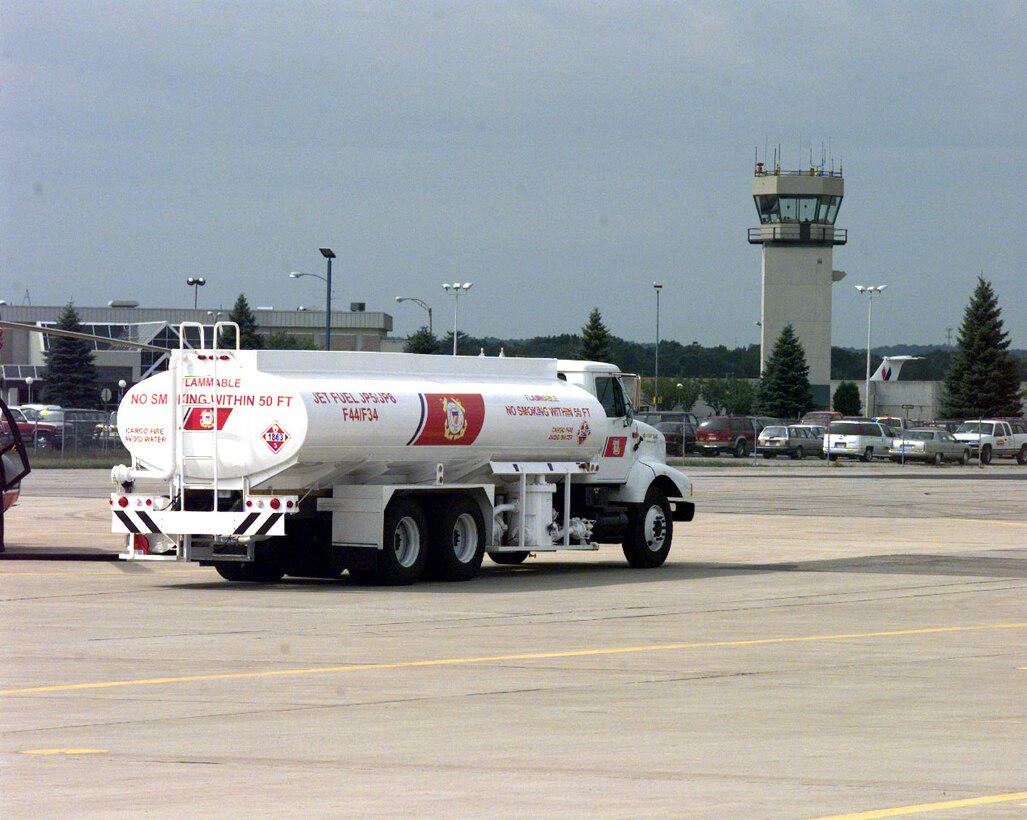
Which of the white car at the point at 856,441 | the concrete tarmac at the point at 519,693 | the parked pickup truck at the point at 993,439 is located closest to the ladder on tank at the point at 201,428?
the concrete tarmac at the point at 519,693

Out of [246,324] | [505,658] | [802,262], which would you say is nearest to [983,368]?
[802,262]

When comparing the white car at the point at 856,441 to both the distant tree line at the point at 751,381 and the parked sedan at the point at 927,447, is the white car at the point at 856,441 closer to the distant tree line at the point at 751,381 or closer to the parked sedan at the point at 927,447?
the parked sedan at the point at 927,447

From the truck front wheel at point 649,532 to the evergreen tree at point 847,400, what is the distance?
106157 millimetres

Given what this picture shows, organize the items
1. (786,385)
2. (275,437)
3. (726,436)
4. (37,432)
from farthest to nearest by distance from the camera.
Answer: (786,385)
(726,436)
(37,432)
(275,437)

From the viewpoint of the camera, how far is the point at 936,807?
26.0 feet

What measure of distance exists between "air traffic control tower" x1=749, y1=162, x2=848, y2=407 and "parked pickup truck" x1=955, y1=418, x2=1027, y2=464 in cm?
4693

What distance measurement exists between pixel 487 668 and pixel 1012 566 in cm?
1387

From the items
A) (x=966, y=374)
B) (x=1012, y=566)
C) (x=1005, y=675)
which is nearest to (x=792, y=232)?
(x=966, y=374)

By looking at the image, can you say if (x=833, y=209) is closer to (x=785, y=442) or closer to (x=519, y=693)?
(x=785, y=442)

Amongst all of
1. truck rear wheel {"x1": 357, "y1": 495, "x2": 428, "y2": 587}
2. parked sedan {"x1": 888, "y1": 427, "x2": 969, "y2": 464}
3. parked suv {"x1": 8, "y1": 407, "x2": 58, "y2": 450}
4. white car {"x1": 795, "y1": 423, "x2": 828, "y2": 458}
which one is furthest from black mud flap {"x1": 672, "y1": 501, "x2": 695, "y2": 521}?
white car {"x1": 795, "y1": 423, "x2": 828, "y2": 458}

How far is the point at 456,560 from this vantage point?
69.4ft

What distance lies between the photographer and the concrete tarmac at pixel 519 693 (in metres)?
8.26

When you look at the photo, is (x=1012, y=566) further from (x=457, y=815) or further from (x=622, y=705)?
(x=457, y=815)

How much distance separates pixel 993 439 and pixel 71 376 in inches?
2392
